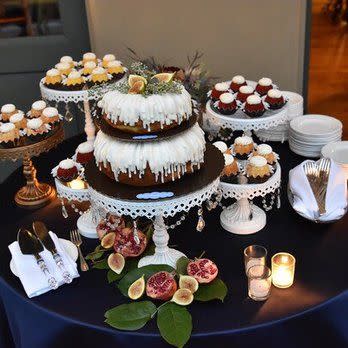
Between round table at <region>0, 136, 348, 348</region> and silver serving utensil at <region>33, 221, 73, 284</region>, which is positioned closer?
round table at <region>0, 136, 348, 348</region>

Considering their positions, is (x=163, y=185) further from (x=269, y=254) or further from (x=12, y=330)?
(x=12, y=330)

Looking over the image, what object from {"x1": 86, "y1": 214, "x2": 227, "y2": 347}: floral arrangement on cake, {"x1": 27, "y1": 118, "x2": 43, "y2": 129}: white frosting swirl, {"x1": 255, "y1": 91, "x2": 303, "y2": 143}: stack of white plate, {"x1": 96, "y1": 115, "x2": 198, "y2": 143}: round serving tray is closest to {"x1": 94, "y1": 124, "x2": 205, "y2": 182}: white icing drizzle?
{"x1": 96, "y1": 115, "x2": 198, "y2": 143}: round serving tray

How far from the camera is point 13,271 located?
1560 millimetres

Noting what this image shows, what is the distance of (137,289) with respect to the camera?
4.74 ft

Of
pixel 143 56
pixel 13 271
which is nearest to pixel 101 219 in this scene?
pixel 13 271

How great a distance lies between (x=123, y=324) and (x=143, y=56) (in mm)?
1842

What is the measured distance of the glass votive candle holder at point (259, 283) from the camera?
55.0 inches

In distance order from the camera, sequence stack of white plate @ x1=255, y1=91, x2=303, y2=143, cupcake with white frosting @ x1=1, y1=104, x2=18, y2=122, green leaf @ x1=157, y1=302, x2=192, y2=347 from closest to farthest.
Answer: green leaf @ x1=157, y1=302, x2=192, y2=347 → cupcake with white frosting @ x1=1, y1=104, x2=18, y2=122 → stack of white plate @ x1=255, y1=91, x2=303, y2=143

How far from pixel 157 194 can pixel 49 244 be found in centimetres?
43

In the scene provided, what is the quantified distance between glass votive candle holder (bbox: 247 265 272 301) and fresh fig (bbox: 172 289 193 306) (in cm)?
16

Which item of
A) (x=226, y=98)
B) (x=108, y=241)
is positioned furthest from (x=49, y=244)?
(x=226, y=98)

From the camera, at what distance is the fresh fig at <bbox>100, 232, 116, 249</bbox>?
5.33 feet

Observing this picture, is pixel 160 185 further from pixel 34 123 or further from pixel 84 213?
pixel 34 123

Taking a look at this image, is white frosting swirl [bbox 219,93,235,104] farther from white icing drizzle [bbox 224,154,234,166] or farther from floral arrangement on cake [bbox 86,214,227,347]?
floral arrangement on cake [bbox 86,214,227,347]
